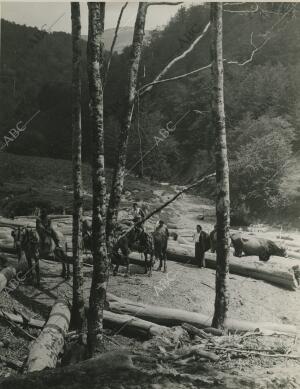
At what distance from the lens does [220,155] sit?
720 cm

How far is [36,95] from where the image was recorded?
13.5 meters

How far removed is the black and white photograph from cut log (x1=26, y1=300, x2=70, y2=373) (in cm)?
3

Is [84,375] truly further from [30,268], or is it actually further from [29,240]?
[30,268]

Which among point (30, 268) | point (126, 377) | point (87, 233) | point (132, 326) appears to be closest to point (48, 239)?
point (30, 268)

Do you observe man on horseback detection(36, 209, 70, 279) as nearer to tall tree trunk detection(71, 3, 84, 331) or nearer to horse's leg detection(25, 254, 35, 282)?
horse's leg detection(25, 254, 35, 282)

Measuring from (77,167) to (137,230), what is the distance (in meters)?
4.46

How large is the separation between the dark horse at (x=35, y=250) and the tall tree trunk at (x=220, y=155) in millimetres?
4978

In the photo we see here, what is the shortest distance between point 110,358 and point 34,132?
11.5m

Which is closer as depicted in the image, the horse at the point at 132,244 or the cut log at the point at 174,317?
the cut log at the point at 174,317

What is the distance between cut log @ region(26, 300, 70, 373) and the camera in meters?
6.44

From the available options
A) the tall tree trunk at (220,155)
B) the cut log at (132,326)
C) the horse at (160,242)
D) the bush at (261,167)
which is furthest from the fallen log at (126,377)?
the bush at (261,167)

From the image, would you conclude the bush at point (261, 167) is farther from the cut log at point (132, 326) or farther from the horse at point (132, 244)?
the cut log at point (132, 326)

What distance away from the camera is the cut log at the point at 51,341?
21.1 feet

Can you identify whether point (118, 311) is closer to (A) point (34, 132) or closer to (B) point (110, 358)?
(B) point (110, 358)
